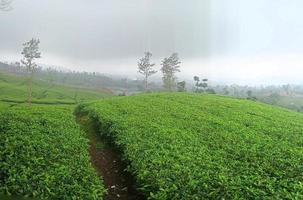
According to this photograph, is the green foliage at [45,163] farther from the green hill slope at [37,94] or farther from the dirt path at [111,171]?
the green hill slope at [37,94]

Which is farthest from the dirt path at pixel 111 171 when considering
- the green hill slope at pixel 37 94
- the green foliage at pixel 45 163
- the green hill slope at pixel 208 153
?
the green hill slope at pixel 37 94

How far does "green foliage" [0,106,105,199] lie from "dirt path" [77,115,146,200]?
77cm

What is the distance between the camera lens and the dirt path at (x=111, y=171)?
1223 cm

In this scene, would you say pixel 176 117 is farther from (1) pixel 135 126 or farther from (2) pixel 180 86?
(2) pixel 180 86

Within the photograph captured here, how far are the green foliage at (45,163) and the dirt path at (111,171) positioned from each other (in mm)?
774

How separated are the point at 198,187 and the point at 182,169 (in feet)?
5.32

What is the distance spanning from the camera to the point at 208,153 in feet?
49.5

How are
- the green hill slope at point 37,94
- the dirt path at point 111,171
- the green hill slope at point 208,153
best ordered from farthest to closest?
the green hill slope at point 37,94
the dirt path at point 111,171
the green hill slope at point 208,153

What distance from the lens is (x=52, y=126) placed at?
63.6ft

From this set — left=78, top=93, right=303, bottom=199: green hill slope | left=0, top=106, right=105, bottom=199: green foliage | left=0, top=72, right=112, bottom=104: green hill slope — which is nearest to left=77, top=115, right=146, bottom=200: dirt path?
left=78, top=93, right=303, bottom=199: green hill slope

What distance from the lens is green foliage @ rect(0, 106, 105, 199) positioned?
36.2 ft

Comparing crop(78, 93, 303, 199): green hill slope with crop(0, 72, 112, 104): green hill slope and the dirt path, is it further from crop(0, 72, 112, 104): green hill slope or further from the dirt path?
crop(0, 72, 112, 104): green hill slope

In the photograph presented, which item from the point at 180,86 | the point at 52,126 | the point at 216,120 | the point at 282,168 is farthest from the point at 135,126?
the point at 180,86

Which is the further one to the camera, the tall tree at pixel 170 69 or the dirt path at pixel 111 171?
the tall tree at pixel 170 69
